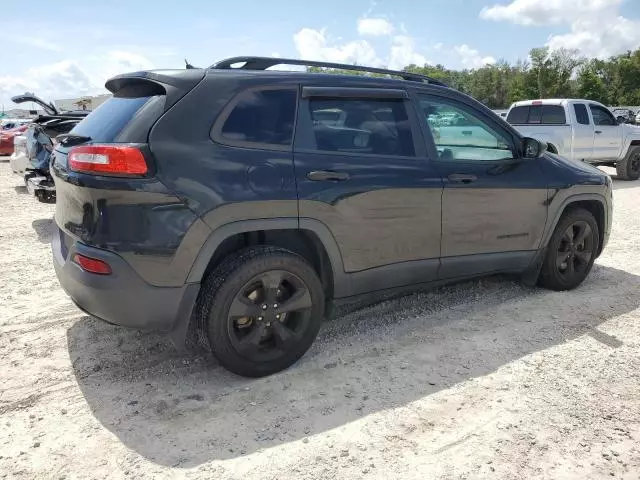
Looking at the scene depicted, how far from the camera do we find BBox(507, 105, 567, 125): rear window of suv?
1167cm

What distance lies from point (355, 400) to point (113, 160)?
186 cm

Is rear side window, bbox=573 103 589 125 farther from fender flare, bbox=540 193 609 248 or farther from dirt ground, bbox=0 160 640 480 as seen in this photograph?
dirt ground, bbox=0 160 640 480

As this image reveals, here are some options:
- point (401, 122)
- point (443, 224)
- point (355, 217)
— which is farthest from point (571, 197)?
point (355, 217)

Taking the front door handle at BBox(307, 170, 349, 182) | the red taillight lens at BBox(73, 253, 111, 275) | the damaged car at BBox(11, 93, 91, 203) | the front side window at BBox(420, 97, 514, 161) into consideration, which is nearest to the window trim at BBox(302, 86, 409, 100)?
the front side window at BBox(420, 97, 514, 161)

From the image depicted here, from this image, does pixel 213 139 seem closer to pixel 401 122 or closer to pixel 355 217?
pixel 355 217

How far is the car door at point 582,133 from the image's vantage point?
38.2 feet

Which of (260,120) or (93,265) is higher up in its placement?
(260,120)

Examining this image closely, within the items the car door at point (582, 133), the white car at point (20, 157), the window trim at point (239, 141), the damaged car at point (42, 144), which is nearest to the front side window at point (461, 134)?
the window trim at point (239, 141)

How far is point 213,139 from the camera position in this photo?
288 centimetres

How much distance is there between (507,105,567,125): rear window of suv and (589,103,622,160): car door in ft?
3.17

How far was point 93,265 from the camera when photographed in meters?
2.79

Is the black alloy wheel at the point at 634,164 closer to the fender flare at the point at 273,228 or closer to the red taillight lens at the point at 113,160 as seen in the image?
the fender flare at the point at 273,228

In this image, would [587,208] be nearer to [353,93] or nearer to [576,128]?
[353,93]

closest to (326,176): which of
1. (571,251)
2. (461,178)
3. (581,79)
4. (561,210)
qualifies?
(461,178)
